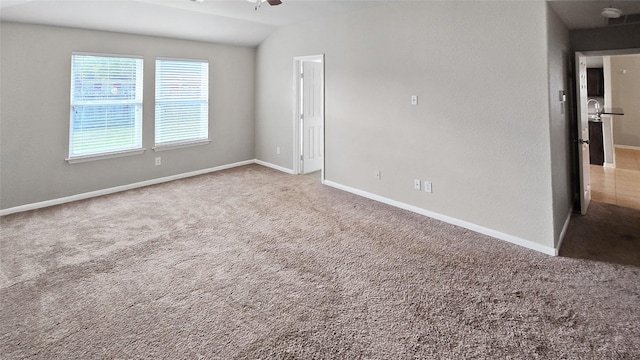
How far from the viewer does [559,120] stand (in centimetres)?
338

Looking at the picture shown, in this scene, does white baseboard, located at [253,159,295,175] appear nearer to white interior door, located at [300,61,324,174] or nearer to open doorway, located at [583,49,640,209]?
white interior door, located at [300,61,324,174]

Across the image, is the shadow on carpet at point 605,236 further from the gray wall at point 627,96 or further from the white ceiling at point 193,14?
the gray wall at point 627,96

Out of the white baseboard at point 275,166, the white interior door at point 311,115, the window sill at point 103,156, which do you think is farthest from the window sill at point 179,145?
the white interior door at point 311,115

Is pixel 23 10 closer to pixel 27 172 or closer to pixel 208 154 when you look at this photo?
pixel 27 172

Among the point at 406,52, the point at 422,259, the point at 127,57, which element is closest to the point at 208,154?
the point at 127,57

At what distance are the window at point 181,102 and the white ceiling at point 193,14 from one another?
20.2 inches

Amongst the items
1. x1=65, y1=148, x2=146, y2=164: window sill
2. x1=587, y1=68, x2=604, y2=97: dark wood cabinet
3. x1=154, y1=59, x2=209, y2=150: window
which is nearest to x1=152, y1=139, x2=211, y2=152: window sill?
x1=154, y1=59, x2=209, y2=150: window

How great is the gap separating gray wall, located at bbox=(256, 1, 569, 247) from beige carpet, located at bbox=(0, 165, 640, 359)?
507mm

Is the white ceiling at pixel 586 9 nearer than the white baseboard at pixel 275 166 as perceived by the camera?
Yes

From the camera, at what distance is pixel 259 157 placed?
6910 mm

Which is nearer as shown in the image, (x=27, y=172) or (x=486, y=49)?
(x=486, y=49)

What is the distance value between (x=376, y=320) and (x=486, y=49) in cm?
279

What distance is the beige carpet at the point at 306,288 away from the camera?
6.26 feet

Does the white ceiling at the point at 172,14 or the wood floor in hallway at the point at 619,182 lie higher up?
the white ceiling at the point at 172,14
